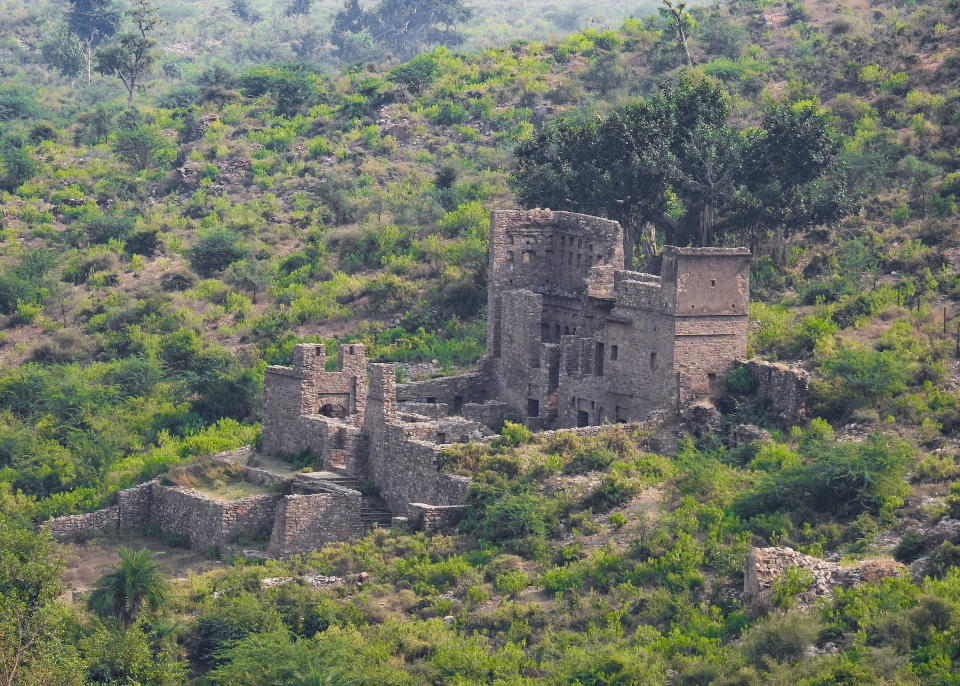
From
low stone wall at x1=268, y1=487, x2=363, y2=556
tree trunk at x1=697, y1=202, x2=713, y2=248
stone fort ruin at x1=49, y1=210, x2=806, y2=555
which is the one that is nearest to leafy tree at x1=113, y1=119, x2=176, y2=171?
tree trunk at x1=697, y1=202, x2=713, y2=248

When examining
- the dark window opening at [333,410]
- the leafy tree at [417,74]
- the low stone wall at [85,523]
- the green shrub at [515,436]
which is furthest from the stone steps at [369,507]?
the leafy tree at [417,74]

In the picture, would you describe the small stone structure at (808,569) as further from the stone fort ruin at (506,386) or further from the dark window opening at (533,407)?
the dark window opening at (533,407)

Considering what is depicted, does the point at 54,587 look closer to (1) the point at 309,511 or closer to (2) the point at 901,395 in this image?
(1) the point at 309,511

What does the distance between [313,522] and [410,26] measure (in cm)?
9000

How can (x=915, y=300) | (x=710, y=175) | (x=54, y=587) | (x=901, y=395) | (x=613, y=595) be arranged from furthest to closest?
(x=710, y=175) < (x=915, y=300) < (x=901, y=395) < (x=54, y=587) < (x=613, y=595)

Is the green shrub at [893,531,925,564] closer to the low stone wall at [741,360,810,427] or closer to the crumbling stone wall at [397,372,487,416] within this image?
the low stone wall at [741,360,810,427]

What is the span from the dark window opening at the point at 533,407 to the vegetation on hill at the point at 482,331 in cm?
379

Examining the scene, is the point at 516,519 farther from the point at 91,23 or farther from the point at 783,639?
the point at 91,23

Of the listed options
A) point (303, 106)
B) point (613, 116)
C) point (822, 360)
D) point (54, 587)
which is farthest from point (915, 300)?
point (303, 106)

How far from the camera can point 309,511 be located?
1528 inches

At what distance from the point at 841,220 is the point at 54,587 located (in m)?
25.3

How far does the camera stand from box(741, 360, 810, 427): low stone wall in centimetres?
3784

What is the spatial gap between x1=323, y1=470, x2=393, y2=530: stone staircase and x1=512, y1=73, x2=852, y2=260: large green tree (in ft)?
41.0

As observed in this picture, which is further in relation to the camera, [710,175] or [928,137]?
[928,137]
